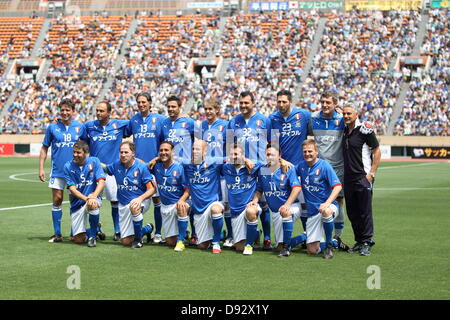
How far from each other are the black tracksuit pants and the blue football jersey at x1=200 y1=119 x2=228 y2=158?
2.09m

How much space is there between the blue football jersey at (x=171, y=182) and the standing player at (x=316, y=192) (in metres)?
1.85

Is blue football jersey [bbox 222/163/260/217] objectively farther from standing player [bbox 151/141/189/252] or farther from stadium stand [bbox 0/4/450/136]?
stadium stand [bbox 0/4/450/136]

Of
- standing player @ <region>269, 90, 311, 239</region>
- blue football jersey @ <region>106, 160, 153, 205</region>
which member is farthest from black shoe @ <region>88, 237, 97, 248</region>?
standing player @ <region>269, 90, 311, 239</region>

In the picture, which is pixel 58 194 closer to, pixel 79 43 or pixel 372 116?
pixel 372 116

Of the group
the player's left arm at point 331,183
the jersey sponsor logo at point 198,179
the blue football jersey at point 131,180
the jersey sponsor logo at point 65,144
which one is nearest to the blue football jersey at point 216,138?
the jersey sponsor logo at point 198,179

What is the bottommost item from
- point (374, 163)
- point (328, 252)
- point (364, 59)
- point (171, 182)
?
point (328, 252)

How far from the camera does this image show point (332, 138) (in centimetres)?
941

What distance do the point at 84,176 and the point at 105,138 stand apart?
85 cm

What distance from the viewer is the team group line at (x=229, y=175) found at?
354 inches

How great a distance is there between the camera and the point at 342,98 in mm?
40000

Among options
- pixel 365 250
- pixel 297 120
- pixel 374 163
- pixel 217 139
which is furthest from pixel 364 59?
pixel 365 250

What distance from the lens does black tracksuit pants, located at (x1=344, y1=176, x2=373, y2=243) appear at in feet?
29.6

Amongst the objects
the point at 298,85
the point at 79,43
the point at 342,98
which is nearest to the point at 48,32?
the point at 79,43

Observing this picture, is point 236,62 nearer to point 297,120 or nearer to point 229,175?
point 297,120
